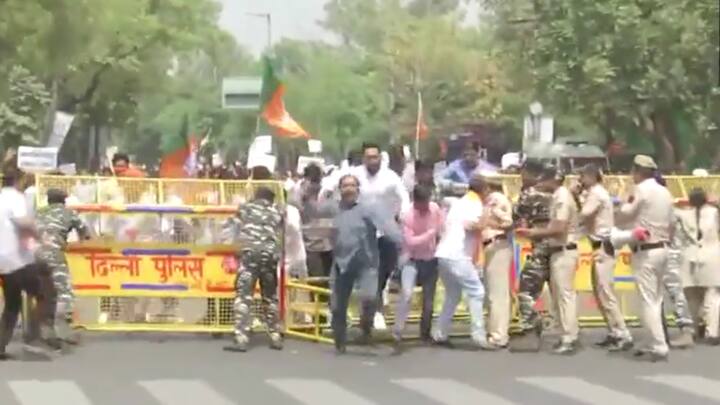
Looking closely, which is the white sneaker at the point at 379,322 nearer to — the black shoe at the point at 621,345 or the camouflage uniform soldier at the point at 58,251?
the black shoe at the point at 621,345

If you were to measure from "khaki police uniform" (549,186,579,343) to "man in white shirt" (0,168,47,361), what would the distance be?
4.91 m

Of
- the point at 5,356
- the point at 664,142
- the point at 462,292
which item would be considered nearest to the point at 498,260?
the point at 462,292

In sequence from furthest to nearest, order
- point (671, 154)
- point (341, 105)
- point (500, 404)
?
point (341, 105) → point (671, 154) → point (500, 404)

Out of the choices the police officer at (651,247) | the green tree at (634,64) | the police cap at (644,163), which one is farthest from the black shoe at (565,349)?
the green tree at (634,64)

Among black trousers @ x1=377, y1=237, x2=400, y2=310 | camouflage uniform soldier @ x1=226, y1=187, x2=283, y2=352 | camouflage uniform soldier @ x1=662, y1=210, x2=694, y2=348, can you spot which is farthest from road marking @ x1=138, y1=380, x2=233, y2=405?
camouflage uniform soldier @ x1=662, y1=210, x2=694, y2=348

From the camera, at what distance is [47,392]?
13.4 m

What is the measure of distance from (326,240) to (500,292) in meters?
2.56

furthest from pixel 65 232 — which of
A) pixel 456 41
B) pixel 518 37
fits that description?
pixel 456 41

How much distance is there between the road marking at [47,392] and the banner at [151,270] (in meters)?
3.25

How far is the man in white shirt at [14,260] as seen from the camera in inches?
596

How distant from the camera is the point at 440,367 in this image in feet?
50.3

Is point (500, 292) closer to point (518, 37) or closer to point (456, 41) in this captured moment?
point (518, 37)

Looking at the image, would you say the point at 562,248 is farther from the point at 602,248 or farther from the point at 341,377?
the point at 341,377

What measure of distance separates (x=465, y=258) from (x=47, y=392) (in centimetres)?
479
